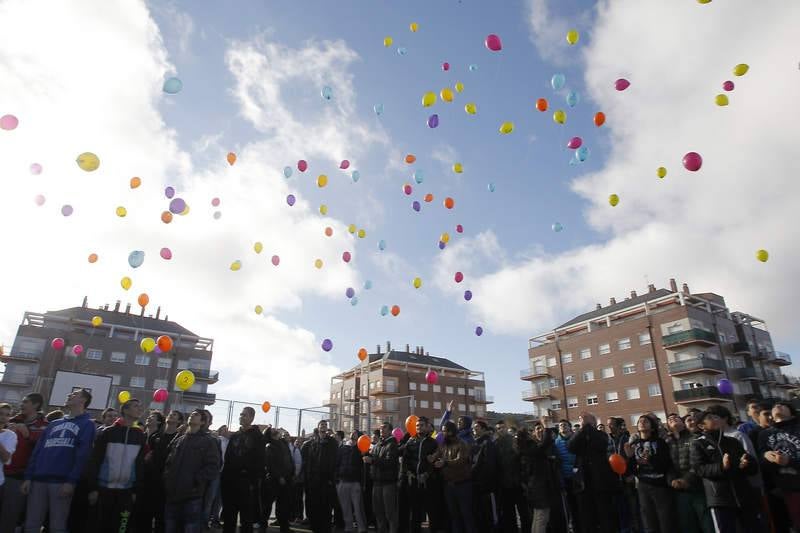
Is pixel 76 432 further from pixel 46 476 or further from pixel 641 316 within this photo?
pixel 641 316

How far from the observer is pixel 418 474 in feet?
24.0

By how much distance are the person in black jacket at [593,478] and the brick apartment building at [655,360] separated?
3527 centimetres

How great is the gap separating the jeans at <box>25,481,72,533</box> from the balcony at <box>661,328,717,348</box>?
42.5 meters

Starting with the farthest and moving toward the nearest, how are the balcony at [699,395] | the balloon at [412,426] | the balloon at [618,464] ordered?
1. the balcony at [699,395]
2. the balloon at [412,426]
3. the balloon at [618,464]

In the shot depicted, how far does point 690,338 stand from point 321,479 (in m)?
38.8

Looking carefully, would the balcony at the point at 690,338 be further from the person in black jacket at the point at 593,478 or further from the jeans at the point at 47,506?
the jeans at the point at 47,506

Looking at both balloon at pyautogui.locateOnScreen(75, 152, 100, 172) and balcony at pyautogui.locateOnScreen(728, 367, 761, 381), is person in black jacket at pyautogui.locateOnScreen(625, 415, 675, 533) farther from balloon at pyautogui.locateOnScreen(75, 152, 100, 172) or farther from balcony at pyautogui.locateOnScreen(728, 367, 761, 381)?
balcony at pyautogui.locateOnScreen(728, 367, 761, 381)

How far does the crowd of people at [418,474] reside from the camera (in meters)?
5.04

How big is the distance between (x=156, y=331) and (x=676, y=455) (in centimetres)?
5451

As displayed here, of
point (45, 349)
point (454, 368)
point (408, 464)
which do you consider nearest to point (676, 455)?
point (408, 464)

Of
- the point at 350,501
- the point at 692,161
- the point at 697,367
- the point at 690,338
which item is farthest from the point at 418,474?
the point at 690,338

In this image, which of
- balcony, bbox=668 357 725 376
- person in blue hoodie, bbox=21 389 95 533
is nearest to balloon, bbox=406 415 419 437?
person in blue hoodie, bbox=21 389 95 533

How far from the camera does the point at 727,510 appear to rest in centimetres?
484

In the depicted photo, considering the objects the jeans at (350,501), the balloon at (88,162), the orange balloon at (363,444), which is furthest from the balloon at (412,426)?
the balloon at (88,162)
